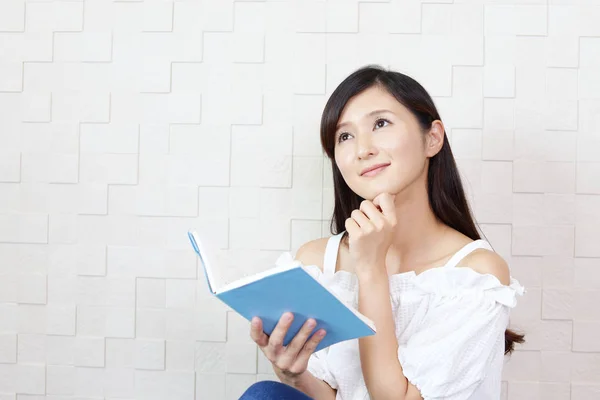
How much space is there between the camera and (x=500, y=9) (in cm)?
136

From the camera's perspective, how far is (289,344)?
976 mm

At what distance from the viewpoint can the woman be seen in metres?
1.00

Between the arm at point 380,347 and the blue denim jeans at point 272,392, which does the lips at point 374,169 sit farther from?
the blue denim jeans at point 272,392

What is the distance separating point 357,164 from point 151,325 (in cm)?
67

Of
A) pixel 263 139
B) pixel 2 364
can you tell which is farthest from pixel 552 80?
pixel 2 364

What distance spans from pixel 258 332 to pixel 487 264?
0.43 m

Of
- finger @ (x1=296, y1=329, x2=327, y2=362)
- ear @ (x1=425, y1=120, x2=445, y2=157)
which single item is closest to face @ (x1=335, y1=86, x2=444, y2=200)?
ear @ (x1=425, y1=120, x2=445, y2=157)

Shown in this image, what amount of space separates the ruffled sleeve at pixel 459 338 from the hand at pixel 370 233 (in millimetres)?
135

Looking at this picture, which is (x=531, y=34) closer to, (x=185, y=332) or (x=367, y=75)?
(x=367, y=75)

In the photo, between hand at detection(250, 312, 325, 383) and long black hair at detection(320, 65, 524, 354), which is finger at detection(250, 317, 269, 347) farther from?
long black hair at detection(320, 65, 524, 354)

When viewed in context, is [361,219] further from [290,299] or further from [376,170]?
[290,299]

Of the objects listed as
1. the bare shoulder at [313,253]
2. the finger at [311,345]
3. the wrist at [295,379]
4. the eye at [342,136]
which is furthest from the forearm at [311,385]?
the eye at [342,136]

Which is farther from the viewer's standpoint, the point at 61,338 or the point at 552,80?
the point at 61,338

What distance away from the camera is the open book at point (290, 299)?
795mm
